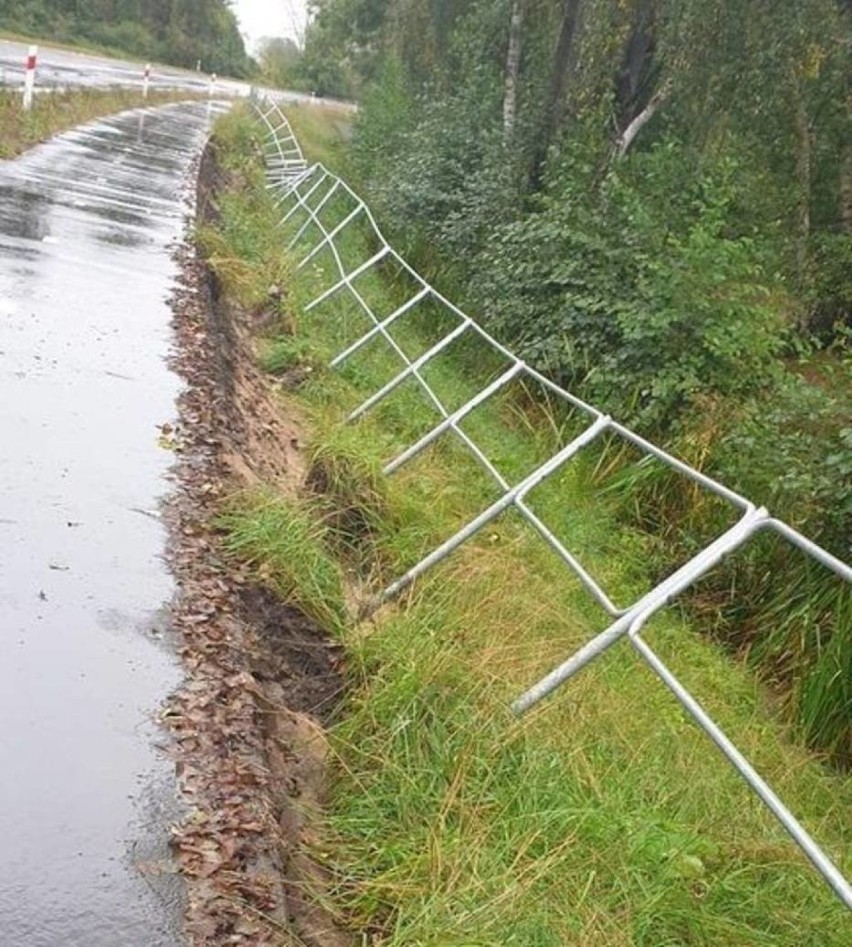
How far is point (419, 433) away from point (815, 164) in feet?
35.9

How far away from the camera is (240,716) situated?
484 cm

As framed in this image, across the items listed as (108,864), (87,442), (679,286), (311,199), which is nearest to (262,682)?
(108,864)

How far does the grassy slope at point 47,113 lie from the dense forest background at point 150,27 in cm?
2999

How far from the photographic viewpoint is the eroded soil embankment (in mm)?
3887

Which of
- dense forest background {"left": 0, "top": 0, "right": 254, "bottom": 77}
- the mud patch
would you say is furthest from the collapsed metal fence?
dense forest background {"left": 0, "top": 0, "right": 254, "bottom": 77}

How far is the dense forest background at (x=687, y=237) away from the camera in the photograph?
8.36 meters

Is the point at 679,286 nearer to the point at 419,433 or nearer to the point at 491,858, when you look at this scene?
the point at 419,433

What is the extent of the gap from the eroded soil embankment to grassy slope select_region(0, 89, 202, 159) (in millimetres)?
10619

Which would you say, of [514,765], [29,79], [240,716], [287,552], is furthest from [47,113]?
[514,765]

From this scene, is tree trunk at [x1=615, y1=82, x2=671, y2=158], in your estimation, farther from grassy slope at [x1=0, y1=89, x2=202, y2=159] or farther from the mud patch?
the mud patch

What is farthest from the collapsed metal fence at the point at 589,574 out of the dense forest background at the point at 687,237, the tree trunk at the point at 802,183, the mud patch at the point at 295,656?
the tree trunk at the point at 802,183

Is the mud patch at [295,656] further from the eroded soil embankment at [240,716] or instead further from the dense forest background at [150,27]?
the dense forest background at [150,27]

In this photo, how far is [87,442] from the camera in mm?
7188

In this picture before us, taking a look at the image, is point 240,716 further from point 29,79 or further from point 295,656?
point 29,79
